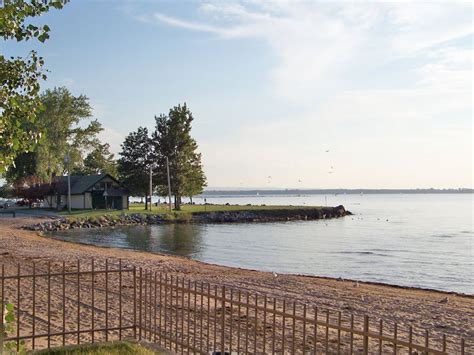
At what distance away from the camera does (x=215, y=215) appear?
80875 mm

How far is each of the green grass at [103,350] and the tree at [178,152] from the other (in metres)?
70.3

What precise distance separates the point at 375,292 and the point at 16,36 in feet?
62.3

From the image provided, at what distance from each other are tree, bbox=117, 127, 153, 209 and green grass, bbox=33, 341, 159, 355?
231 feet

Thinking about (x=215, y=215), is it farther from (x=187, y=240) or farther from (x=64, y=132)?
(x=187, y=240)

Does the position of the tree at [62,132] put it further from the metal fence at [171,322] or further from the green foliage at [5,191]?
the metal fence at [171,322]

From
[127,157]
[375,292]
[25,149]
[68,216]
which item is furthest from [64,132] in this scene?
[25,149]

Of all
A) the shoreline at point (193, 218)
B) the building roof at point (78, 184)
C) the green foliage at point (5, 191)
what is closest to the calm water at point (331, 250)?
the shoreline at point (193, 218)

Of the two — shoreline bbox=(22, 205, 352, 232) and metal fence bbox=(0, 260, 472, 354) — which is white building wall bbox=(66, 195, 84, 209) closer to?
shoreline bbox=(22, 205, 352, 232)

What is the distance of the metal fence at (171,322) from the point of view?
912 centimetres

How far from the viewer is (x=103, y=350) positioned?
29.0 ft

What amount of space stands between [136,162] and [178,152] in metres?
6.46

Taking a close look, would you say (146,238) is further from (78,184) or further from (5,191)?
(5,191)

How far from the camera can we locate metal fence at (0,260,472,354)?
9.12 meters

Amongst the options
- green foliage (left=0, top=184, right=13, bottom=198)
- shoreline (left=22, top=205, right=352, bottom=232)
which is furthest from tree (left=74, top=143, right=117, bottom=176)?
shoreline (left=22, top=205, right=352, bottom=232)
